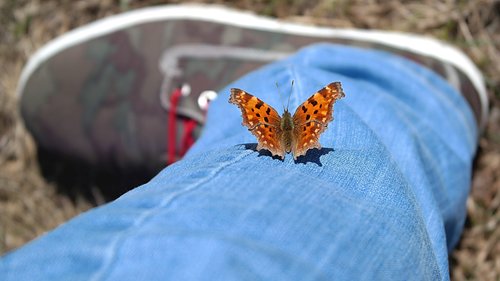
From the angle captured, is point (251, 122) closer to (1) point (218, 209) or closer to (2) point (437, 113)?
(1) point (218, 209)

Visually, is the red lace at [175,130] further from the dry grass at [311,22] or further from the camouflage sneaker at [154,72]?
the dry grass at [311,22]

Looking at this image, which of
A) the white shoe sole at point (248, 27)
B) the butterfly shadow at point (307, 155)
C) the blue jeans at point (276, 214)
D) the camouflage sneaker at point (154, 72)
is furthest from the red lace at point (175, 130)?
the butterfly shadow at point (307, 155)

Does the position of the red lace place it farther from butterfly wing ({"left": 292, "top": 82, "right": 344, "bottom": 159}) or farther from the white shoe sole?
butterfly wing ({"left": 292, "top": 82, "right": 344, "bottom": 159})

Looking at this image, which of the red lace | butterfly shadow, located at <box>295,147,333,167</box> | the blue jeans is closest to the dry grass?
the red lace

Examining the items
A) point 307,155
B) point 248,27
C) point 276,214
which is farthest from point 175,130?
point 276,214

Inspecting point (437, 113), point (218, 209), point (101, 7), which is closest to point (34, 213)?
point (101, 7)

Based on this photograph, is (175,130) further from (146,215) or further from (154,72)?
(146,215)
